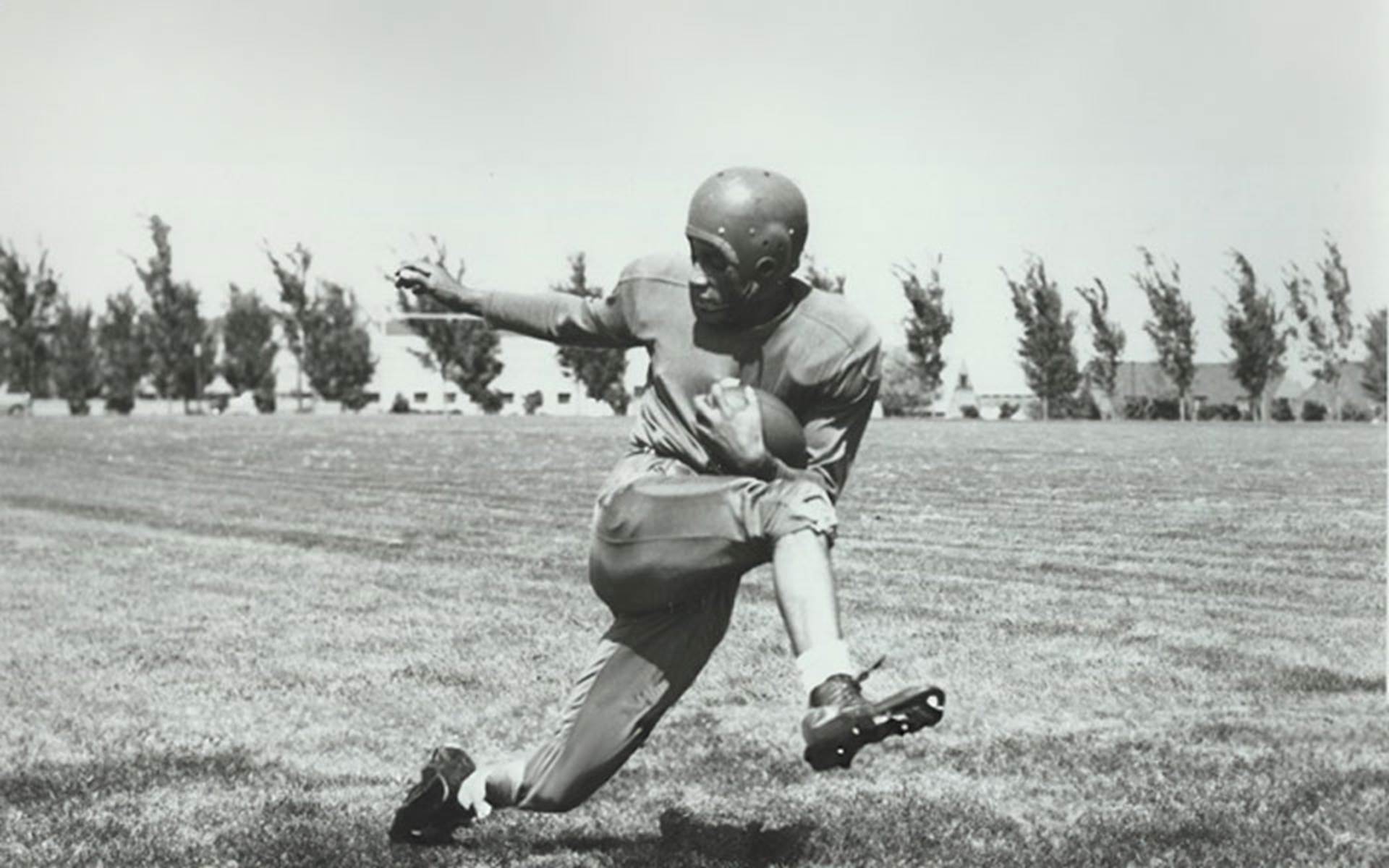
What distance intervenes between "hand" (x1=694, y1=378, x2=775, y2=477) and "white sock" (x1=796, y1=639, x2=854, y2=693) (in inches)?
22.3

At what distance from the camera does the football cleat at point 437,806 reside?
5289 millimetres

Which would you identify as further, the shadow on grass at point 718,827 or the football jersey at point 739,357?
the shadow on grass at point 718,827

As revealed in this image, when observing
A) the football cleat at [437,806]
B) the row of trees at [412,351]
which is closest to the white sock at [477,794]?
the football cleat at [437,806]

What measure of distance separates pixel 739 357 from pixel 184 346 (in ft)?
210

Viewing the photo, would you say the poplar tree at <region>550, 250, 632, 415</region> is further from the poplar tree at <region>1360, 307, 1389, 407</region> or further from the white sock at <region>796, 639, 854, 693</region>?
the white sock at <region>796, 639, 854, 693</region>

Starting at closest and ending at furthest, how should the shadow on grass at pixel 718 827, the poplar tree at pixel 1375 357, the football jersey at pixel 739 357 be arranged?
1. the football jersey at pixel 739 357
2. the shadow on grass at pixel 718 827
3. the poplar tree at pixel 1375 357

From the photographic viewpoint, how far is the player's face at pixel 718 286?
4473 millimetres

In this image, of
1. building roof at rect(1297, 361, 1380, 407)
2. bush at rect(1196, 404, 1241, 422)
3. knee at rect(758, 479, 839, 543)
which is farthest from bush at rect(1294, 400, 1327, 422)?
knee at rect(758, 479, 839, 543)

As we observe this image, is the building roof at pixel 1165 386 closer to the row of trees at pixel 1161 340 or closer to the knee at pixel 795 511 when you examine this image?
the row of trees at pixel 1161 340

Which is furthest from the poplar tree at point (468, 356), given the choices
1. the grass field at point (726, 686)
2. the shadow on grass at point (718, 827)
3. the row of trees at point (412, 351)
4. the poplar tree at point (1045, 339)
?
the shadow on grass at point (718, 827)

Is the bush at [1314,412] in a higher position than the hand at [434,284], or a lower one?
lower

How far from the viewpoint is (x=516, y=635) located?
1020 cm

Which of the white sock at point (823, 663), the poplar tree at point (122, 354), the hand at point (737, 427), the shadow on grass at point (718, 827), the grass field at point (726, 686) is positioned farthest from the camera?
the poplar tree at point (122, 354)

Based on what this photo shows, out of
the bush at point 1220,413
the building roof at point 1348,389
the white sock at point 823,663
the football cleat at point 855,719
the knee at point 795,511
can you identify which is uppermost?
the knee at point 795,511
